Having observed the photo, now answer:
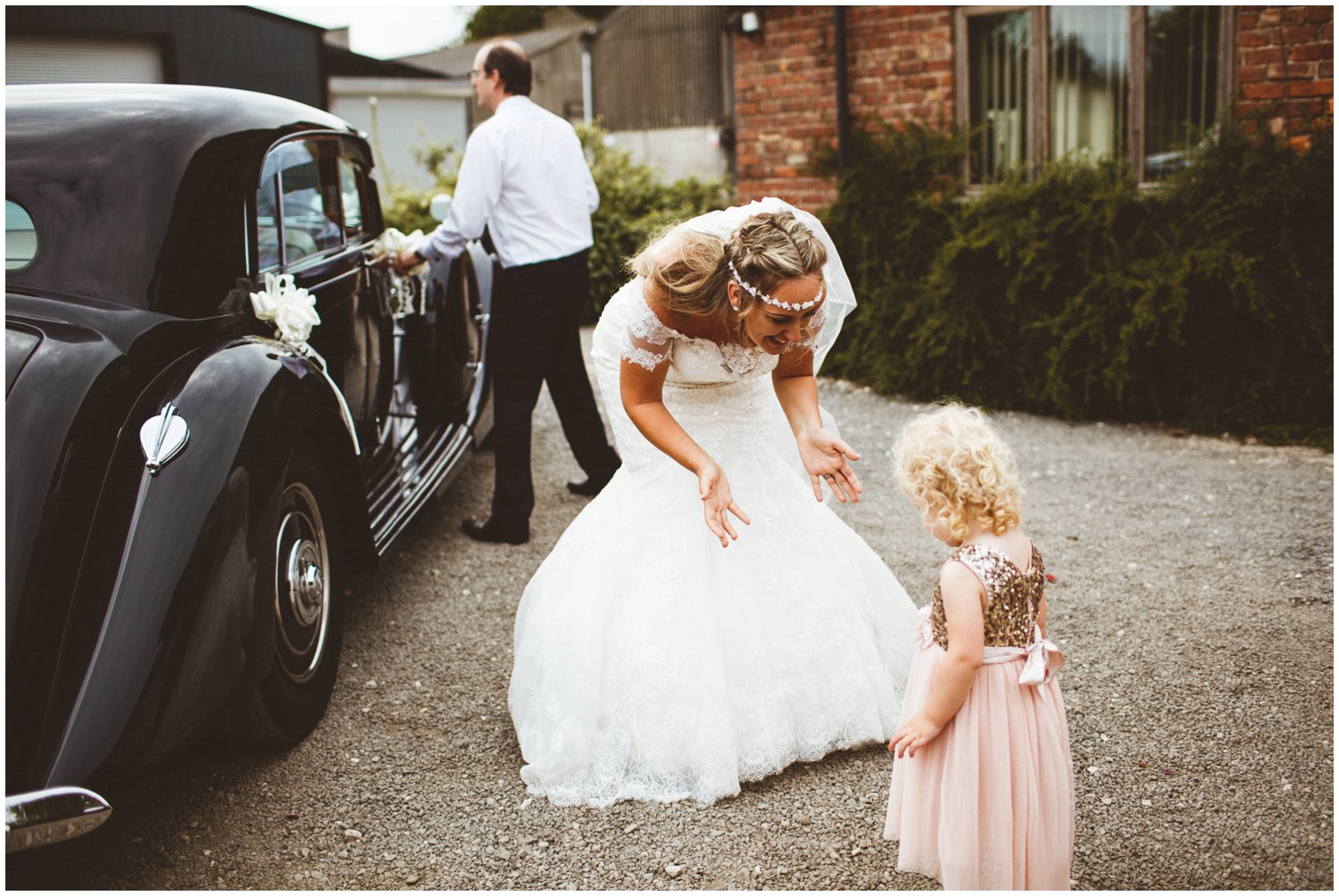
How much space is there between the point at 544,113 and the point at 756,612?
9.00 ft

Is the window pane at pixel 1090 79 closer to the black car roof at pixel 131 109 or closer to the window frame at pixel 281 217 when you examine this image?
the window frame at pixel 281 217

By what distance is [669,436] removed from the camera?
2.80 m

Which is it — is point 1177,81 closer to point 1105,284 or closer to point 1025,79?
point 1025,79

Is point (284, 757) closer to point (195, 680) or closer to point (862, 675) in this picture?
point (195, 680)

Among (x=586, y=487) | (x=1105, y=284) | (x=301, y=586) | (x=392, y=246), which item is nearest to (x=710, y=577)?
(x=301, y=586)

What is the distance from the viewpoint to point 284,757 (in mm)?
3068

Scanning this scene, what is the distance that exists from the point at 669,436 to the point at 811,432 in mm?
389

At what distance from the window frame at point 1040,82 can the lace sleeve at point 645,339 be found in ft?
16.9

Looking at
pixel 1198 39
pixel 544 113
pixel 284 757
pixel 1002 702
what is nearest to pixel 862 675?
pixel 1002 702

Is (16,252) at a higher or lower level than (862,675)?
higher

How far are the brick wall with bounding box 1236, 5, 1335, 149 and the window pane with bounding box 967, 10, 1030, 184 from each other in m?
1.50

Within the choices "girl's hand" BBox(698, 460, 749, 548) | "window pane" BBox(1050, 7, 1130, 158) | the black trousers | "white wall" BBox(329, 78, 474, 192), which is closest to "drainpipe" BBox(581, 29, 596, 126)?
"white wall" BBox(329, 78, 474, 192)

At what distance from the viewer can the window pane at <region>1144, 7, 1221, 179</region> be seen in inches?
266

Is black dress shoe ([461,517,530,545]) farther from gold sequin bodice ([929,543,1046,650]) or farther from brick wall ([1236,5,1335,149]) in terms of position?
brick wall ([1236,5,1335,149])
